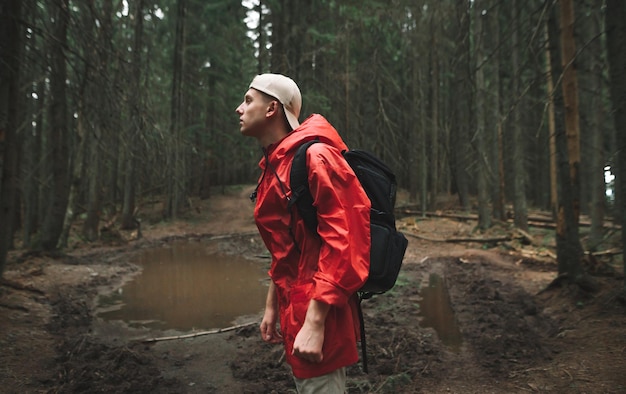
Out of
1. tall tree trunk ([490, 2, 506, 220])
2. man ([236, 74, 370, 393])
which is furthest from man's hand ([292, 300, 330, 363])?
tall tree trunk ([490, 2, 506, 220])

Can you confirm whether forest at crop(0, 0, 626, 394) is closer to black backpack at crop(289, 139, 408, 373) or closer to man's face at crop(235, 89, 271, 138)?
black backpack at crop(289, 139, 408, 373)

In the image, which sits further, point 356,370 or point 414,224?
point 414,224

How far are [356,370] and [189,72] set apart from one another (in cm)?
2149

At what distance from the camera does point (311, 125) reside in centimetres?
214

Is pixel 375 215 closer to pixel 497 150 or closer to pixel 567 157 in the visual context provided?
pixel 567 157

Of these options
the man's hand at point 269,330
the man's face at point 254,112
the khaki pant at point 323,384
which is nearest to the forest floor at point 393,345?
the man's hand at point 269,330

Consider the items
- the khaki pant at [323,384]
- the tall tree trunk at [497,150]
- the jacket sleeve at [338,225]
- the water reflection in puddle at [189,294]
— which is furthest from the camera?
the tall tree trunk at [497,150]

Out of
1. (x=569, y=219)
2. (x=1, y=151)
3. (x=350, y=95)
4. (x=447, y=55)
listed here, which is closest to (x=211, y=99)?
(x=350, y=95)

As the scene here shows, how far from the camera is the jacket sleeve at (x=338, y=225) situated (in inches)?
70.1

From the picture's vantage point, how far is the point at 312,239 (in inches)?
80.3

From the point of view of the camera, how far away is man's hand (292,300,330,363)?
5.96ft

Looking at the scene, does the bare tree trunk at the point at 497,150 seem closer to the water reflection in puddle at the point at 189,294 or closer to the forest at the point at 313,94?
the forest at the point at 313,94

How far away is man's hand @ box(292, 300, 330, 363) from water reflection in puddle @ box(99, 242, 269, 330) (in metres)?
5.53

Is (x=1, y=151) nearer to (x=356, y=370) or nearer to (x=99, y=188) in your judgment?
(x=356, y=370)
